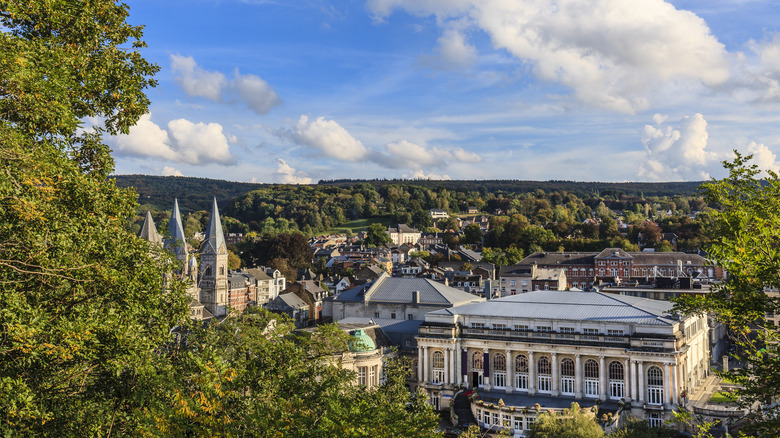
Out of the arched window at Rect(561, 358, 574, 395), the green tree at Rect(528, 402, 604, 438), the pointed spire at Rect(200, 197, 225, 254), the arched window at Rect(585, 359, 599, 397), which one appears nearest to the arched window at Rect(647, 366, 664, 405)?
the arched window at Rect(585, 359, 599, 397)

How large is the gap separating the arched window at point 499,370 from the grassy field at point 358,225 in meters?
139

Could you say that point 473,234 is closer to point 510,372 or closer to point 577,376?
point 510,372

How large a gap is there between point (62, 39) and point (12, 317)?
660 centimetres

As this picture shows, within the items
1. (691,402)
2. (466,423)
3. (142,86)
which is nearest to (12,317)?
(142,86)

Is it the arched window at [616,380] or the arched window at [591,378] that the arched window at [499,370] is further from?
the arched window at [616,380]

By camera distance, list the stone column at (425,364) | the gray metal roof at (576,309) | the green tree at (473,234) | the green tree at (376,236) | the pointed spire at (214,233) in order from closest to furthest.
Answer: the gray metal roof at (576,309)
the stone column at (425,364)
the pointed spire at (214,233)
the green tree at (473,234)
the green tree at (376,236)

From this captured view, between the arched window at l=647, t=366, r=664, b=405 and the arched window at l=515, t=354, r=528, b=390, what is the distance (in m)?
8.69

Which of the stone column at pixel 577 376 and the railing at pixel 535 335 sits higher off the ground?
the railing at pixel 535 335

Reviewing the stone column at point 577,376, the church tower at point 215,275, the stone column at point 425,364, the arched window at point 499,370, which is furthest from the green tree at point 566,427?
the church tower at point 215,275

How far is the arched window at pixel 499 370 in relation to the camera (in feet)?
158

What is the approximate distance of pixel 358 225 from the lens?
193375 millimetres

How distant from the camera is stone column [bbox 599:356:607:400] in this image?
4481cm

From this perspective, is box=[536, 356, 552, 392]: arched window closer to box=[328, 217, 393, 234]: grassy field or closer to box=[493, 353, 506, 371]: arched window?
box=[493, 353, 506, 371]: arched window

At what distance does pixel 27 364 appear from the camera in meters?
11.2
